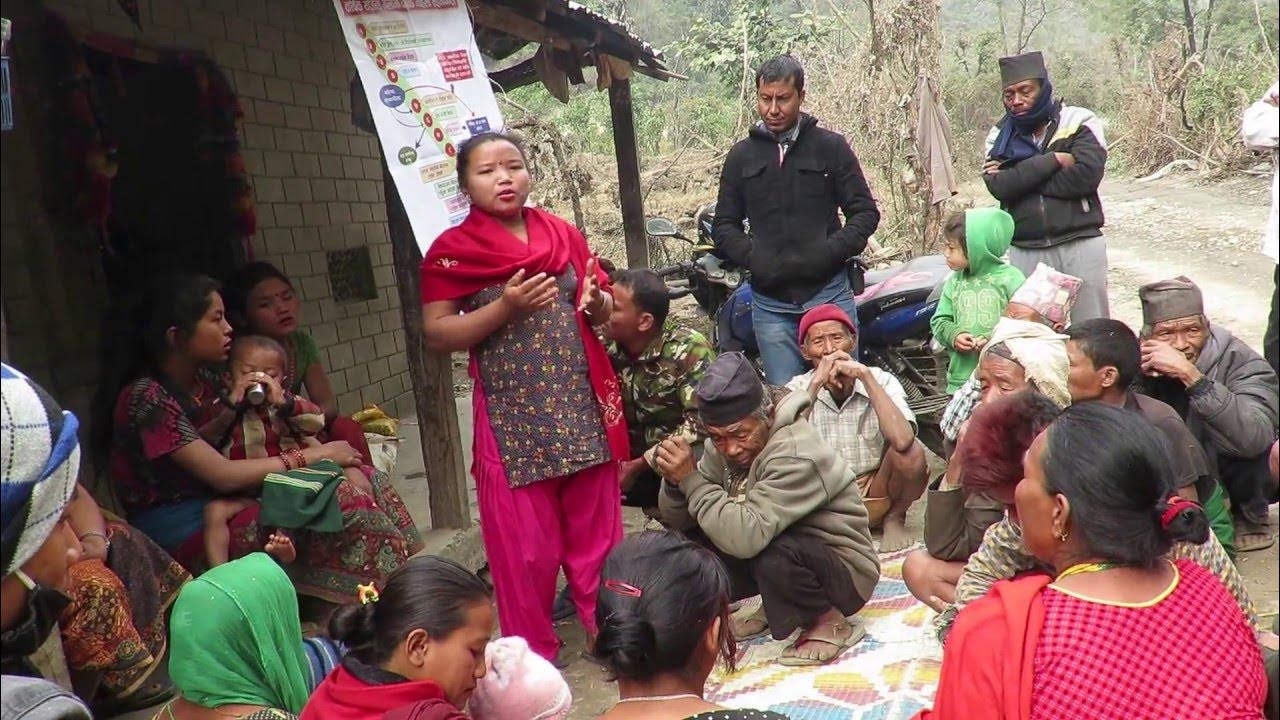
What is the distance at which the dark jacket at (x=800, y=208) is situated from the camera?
5.12 meters

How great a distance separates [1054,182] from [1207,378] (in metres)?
1.39

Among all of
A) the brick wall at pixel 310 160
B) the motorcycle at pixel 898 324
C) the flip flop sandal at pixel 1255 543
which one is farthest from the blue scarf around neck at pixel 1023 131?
the brick wall at pixel 310 160

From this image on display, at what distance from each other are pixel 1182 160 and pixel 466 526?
13.4 meters

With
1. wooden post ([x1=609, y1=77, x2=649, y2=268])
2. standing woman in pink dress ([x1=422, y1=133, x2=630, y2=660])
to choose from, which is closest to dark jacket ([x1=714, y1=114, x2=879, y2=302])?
standing woman in pink dress ([x1=422, y1=133, x2=630, y2=660])

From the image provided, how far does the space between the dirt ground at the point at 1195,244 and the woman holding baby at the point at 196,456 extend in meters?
1.87

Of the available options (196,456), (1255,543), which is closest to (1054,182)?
(1255,543)

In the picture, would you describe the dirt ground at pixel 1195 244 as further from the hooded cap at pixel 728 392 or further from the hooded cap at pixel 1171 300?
the hooded cap at pixel 728 392

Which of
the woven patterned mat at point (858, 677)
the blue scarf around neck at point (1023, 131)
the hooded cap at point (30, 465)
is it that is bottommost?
the woven patterned mat at point (858, 677)

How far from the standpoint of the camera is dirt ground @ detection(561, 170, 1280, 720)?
9031 millimetres

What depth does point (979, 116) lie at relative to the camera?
19.5 meters

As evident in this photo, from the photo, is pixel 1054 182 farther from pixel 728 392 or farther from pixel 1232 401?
pixel 728 392

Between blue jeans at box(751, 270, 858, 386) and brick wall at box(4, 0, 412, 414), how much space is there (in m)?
2.88

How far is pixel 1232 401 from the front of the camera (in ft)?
13.6

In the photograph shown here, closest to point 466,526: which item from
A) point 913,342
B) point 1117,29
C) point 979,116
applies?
point 913,342
